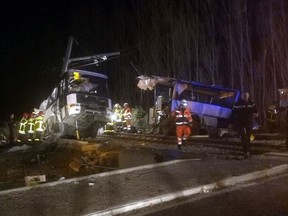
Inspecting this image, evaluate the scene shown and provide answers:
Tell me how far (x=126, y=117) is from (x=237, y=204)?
18.3 meters

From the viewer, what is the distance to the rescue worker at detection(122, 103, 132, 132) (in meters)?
24.1

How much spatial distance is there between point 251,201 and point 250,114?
4508 mm

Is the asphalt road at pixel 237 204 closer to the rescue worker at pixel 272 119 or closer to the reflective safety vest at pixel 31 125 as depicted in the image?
the rescue worker at pixel 272 119

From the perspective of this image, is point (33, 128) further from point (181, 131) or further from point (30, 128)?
point (181, 131)

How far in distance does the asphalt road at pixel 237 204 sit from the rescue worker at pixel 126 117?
17.1 metres

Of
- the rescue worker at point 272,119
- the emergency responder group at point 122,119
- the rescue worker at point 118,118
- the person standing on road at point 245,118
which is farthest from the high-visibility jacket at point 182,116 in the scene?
the rescue worker at point 118,118

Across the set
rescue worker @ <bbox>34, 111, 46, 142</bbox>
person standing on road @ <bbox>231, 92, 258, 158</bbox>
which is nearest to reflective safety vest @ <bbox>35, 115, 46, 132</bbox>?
rescue worker @ <bbox>34, 111, 46, 142</bbox>

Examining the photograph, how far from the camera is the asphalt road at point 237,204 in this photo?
19.0 ft

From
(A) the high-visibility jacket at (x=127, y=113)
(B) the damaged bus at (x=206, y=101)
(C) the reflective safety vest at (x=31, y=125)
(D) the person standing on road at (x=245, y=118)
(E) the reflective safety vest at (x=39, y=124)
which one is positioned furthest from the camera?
(A) the high-visibility jacket at (x=127, y=113)

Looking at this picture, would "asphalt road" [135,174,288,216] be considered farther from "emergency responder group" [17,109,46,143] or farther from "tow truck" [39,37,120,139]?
"emergency responder group" [17,109,46,143]

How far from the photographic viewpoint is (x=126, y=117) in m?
24.3

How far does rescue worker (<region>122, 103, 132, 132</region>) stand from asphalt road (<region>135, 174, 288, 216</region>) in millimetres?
17087

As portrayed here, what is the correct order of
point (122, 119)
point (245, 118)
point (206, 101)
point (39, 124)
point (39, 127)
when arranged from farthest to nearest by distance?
1. point (122, 119)
2. point (39, 127)
3. point (39, 124)
4. point (206, 101)
5. point (245, 118)

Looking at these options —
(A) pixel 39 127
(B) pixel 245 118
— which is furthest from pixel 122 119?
(B) pixel 245 118
